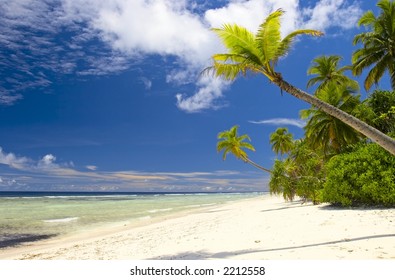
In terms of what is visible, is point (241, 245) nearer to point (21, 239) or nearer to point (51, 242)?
point (51, 242)

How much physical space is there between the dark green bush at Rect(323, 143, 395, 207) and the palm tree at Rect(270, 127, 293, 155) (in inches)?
1075

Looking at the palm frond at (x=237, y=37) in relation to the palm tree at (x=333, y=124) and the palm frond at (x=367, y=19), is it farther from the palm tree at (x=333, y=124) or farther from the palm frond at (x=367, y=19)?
the palm frond at (x=367, y=19)

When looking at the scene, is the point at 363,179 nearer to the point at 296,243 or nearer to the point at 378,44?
the point at 296,243

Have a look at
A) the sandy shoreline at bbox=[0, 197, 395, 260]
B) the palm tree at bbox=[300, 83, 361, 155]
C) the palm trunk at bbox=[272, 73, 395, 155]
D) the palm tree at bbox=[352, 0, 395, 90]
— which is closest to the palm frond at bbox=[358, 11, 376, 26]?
the palm tree at bbox=[352, 0, 395, 90]

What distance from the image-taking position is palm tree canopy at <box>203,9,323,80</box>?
9617 millimetres

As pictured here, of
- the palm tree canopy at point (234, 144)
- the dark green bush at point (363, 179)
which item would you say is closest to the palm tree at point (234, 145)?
the palm tree canopy at point (234, 144)

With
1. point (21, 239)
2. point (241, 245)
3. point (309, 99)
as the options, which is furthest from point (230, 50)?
point (21, 239)

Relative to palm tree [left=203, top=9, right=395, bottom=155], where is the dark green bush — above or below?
below

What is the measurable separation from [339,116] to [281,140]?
3482 cm

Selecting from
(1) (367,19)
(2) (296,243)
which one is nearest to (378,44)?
(1) (367,19)

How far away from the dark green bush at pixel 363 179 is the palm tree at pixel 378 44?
34.6 ft

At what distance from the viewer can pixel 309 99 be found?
347 inches

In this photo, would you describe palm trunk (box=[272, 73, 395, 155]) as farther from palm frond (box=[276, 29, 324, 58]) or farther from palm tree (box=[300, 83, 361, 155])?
palm tree (box=[300, 83, 361, 155])

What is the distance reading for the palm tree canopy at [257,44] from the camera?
962 centimetres
